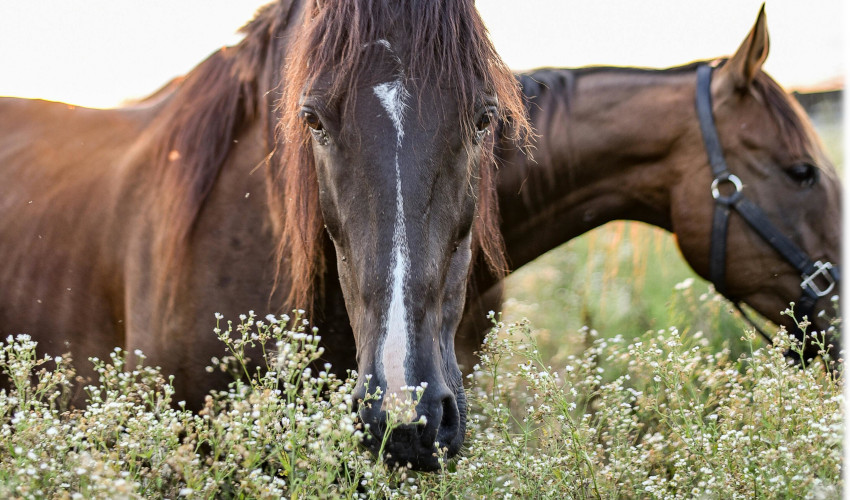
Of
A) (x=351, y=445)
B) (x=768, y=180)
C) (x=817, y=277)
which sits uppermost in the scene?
(x=768, y=180)

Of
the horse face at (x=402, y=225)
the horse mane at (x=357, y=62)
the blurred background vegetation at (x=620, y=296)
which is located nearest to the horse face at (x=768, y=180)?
the blurred background vegetation at (x=620, y=296)

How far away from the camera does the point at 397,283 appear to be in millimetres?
1882

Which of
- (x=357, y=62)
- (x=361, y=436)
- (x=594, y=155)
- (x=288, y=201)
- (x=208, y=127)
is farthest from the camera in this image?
(x=594, y=155)

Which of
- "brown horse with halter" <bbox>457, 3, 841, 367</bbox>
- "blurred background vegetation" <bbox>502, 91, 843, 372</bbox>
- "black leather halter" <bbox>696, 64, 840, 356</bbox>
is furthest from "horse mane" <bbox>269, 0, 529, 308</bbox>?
"blurred background vegetation" <bbox>502, 91, 843, 372</bbox>

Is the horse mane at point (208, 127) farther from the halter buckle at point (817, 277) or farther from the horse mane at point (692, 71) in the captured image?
the halter buckle at point (817, 277)

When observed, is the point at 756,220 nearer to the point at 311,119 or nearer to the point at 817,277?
the point at 817,277

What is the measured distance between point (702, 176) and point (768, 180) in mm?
307

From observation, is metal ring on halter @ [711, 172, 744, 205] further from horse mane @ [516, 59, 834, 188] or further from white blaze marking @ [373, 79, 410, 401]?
white blaze marking @ [373, 79, 410, 401]

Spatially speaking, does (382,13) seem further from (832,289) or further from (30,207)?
(832,289)

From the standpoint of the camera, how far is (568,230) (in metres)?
3.69

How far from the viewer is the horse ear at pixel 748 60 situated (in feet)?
11.0

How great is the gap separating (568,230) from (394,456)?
209 centimetres

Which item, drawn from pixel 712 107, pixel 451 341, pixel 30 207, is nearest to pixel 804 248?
pixel 712 107

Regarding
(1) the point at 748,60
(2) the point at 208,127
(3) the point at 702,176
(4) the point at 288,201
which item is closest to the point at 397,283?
(4) the point at 288,201
